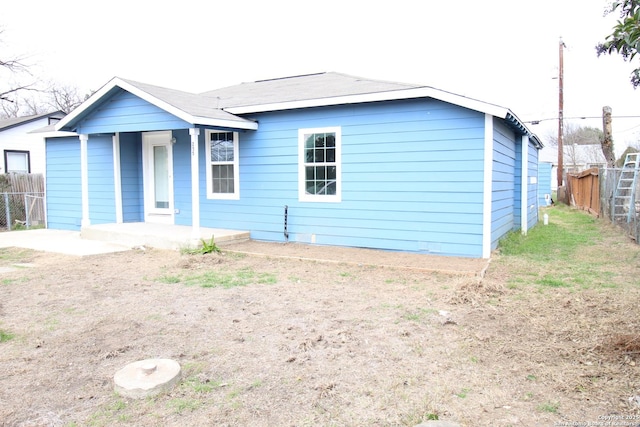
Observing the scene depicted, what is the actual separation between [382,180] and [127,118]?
554 cm

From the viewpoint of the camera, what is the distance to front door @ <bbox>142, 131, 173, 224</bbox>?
11.2m

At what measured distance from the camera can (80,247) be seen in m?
9.39

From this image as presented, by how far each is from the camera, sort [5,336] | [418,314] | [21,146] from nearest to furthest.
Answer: [5,336] < [418,314] < [21,146]

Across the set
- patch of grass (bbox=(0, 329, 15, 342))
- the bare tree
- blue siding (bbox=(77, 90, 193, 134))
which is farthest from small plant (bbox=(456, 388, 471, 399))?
the bare tree

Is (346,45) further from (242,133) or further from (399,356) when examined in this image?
(399,356)

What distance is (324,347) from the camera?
3.96 meters

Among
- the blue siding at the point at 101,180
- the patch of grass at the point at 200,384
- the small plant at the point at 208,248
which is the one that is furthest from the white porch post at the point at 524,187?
the blue siding at the point at 101,180

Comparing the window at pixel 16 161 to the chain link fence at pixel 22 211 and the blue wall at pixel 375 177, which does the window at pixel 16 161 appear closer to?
the chain link fence at pixel 22 211

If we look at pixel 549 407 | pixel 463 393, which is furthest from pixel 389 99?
pixel 549 407

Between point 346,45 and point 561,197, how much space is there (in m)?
14.2

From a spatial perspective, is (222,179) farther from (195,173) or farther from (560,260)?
(560,260)

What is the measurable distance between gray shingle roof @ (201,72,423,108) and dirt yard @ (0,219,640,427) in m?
3.63

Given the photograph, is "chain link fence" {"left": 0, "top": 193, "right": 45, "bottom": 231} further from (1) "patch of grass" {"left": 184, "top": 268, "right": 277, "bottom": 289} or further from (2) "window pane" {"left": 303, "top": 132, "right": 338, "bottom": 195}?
(1) "patch of grass" {"left": 184, "top": 268, "right": 277, "bottom": 289}

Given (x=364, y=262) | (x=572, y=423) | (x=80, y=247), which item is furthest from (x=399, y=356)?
(x=80, y=247)
